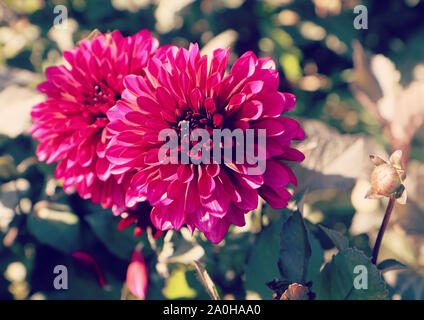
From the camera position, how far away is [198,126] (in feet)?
1.47

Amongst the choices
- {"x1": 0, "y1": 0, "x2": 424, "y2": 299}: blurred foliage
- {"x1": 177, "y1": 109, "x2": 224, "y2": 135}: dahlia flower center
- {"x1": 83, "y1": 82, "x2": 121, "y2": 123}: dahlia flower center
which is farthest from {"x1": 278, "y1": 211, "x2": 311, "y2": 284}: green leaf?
{"x1": 83, "y1": 82, "x2": 121, "y2": 123}: dahlia flower center

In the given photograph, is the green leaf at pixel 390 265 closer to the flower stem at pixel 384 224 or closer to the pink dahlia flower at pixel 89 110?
the flower stem at pixel 384 224

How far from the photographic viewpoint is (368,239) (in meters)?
0.68

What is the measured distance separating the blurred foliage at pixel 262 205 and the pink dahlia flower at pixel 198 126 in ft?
0.44

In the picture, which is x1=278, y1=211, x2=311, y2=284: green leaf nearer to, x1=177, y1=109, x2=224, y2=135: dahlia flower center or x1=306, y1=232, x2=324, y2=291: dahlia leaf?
x1=306, y1=232, x2=324, y2=291: dahlia leaf

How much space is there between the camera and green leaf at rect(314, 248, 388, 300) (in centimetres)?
47

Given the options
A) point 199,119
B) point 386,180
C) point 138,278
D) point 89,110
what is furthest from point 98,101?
point 386,180

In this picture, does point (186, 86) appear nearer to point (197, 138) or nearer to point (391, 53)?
point (197, 138)

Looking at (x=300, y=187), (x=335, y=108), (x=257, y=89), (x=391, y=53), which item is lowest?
(x=300, y=187)

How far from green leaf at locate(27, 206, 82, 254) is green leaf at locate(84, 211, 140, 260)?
0.16 feet

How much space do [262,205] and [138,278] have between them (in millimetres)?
242

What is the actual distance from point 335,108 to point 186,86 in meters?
0.67
